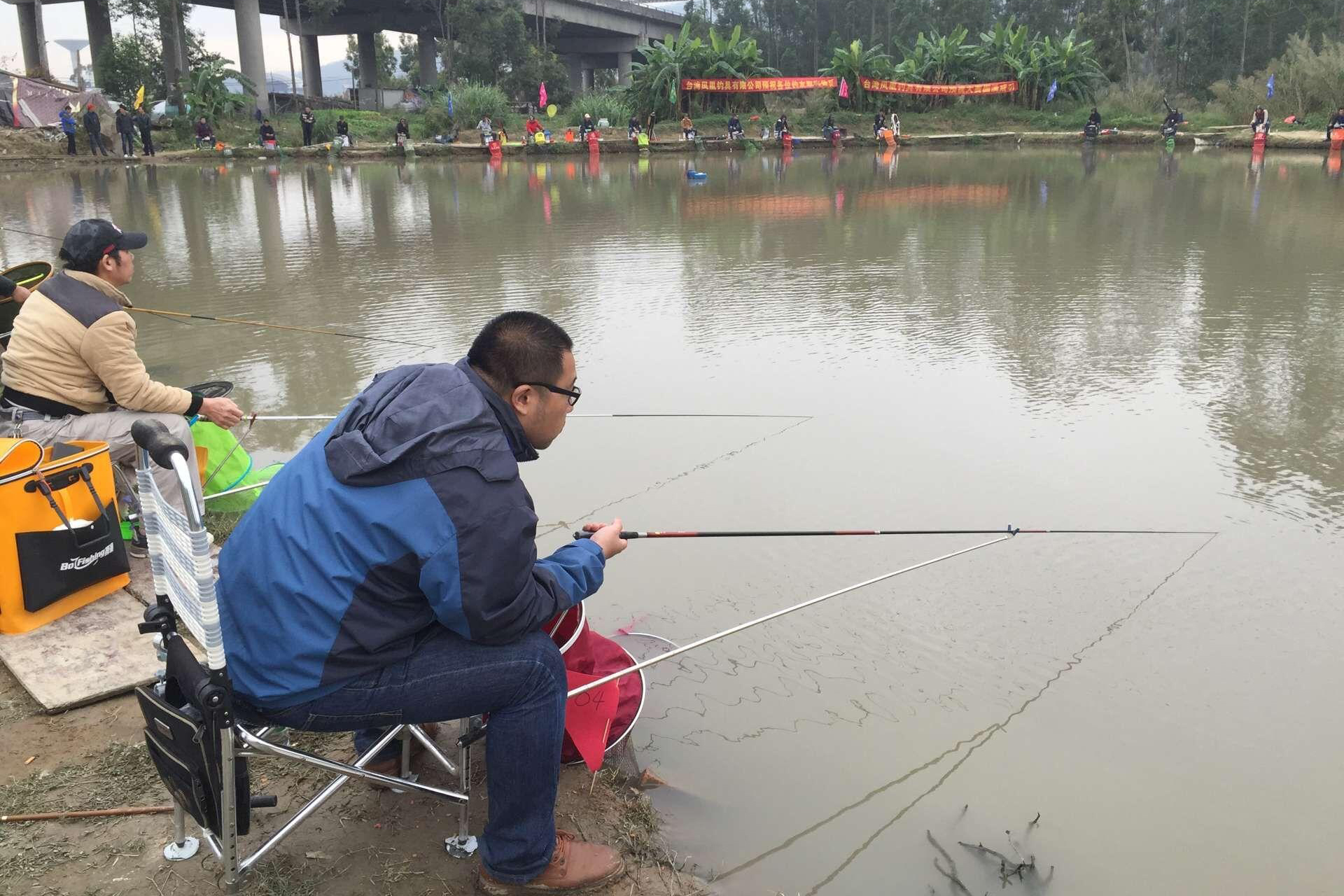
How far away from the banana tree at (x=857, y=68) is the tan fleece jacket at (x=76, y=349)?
3910cm

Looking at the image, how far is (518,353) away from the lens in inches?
88.8

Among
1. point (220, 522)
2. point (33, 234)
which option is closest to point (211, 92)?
point (33, 234)

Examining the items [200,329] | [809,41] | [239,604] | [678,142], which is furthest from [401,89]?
[239,604]

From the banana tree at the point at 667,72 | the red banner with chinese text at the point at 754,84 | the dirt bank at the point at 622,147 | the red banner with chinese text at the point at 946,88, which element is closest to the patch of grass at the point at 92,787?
the dirt bank at the point at 622,147

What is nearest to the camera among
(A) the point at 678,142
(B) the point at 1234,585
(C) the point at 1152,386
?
(B) the point at 1234,585

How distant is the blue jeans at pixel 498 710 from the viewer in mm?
2148

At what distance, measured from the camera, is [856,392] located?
6.60 meters

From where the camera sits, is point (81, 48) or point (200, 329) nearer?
point (200, 329)

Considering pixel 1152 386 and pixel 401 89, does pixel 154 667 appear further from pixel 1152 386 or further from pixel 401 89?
pixel 401 89

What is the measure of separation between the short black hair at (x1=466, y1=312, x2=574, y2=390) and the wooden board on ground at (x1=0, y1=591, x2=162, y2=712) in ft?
5.13

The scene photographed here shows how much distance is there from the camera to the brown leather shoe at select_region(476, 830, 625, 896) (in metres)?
2.38

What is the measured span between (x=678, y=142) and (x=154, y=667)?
33.6 metres

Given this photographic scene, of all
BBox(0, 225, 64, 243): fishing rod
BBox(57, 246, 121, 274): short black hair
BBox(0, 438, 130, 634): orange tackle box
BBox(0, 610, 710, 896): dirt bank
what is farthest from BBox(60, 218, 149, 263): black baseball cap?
BBox(0, 225, 64, 243): fishing rod

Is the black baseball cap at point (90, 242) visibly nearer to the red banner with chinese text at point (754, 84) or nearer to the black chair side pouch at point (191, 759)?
the black chair side pouch at point (191, 759)
